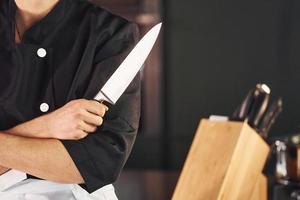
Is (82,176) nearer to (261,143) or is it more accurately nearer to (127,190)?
(261,143)

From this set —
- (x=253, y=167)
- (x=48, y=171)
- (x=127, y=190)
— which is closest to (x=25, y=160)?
(x=48, y=171)

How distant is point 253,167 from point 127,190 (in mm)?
384

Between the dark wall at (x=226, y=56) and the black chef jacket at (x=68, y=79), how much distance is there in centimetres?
132

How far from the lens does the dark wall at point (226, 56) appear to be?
71.0 inches

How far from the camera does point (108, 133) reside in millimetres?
534

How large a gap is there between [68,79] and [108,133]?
0.06 metres

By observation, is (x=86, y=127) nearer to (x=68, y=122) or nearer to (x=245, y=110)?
(x=68, y=122)

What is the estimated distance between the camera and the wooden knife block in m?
0.72

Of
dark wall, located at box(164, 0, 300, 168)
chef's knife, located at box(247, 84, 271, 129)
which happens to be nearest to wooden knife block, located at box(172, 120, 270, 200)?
chef's knife, located at box(247, 84, 271, 129)

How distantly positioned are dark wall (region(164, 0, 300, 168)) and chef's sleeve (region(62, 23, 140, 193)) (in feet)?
4.31

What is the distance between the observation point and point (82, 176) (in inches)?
20.9

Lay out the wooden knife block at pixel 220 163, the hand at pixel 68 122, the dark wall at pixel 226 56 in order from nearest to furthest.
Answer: the hand at pixel 68 122 < the wooden knife block at pixel 220 163 < the dark wall at pixel 226 56

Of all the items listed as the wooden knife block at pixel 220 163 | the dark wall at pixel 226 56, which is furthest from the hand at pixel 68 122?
the dark wall at pixel 226 56

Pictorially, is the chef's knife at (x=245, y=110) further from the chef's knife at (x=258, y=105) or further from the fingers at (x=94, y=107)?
the fingers at (x=94, y=107)
